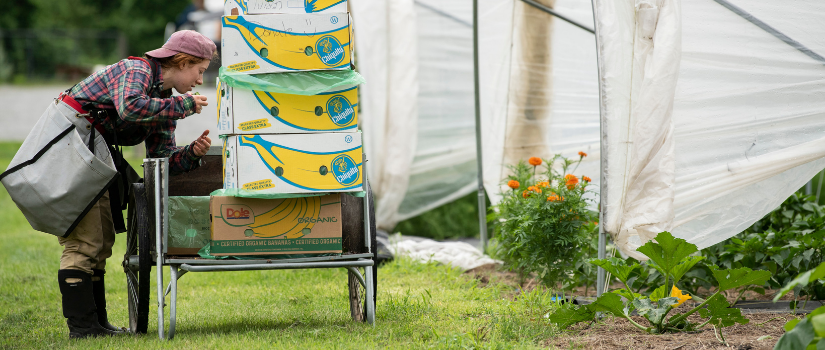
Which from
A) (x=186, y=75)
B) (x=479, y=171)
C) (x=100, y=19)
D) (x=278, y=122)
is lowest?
(x=479, y=171)

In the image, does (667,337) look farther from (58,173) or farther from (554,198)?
(58,173)

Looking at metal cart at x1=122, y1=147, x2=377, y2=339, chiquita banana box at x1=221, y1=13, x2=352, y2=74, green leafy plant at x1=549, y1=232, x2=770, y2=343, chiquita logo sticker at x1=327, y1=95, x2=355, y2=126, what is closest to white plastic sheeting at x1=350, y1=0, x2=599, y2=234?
green leafy plant at x1=549, y1=232, x2=770, y2=343

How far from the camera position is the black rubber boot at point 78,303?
132 inches

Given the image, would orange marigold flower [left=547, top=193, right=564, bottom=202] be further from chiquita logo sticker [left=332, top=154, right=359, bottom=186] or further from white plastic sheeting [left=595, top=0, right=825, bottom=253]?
chiquita logo sticker [left=332, top=154, right=359, bottom=186]

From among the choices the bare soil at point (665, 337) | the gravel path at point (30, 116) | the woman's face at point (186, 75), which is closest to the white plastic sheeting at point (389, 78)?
the woman's face at point (186, 75)

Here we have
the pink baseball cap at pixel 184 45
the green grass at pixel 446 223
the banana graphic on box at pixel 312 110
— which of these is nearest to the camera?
the banana graphic on box at pixel 312 110

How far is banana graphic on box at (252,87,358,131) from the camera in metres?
3.07

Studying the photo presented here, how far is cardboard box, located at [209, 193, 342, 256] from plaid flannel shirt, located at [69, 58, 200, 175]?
1.49ft

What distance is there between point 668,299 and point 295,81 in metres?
1.80

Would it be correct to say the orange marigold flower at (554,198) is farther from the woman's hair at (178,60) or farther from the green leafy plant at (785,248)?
the woman's hair at (178,60)

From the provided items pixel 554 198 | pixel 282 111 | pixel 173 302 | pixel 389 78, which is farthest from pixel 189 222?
pixel 389 78

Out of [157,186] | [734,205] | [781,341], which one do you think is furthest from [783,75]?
[157,186]

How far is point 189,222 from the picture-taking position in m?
3.37

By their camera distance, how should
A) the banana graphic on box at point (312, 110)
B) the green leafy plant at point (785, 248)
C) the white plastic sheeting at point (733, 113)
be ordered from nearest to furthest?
the banana graphic on box at point (312, 110), the white plastic sheeting at point (733, 113), the green leafy plant at point (785, 248)
